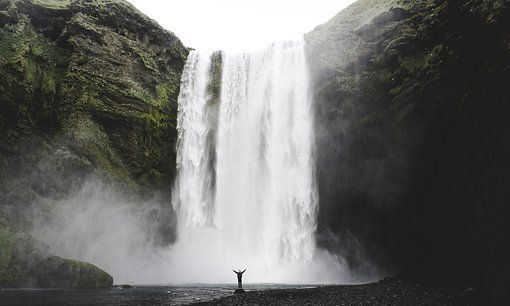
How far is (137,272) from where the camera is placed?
31141mm

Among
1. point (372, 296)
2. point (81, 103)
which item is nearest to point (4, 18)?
point (81, 103)

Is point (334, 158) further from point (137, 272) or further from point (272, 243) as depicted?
point (137, 272)

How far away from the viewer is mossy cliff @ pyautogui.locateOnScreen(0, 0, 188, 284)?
91.2 feet

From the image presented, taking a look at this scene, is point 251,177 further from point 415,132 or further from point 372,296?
point 372,296

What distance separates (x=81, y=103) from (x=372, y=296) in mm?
24320

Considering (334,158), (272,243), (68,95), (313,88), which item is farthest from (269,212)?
(68,95)

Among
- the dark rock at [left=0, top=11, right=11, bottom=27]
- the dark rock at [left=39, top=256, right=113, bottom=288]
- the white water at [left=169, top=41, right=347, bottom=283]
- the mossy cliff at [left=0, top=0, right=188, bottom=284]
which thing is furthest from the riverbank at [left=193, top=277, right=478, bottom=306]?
the dark rock at [left=0, top=11, right=11, bottom=27]

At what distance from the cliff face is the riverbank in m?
5.78

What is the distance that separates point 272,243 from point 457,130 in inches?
586

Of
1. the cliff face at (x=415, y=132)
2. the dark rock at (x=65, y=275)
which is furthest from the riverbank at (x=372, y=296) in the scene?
the dark rock at (x=65, y=275)

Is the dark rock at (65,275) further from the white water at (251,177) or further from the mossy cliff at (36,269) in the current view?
the white water at (251,177)

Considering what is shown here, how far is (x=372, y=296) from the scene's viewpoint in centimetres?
1725

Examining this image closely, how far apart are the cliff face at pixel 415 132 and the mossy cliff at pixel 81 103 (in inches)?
508

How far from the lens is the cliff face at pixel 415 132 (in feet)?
82.6
